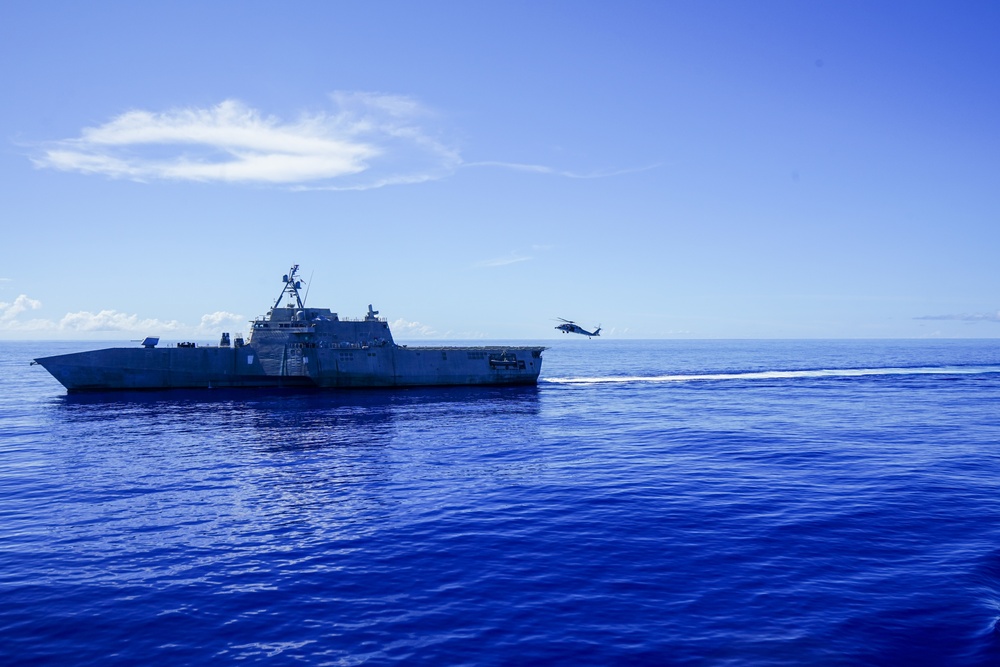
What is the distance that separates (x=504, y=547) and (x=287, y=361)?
6110cm

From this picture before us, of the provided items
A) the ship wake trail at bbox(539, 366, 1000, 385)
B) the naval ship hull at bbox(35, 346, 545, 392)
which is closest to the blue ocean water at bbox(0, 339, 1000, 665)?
the naval ship hull at bbox(35, 346, 545, 392)

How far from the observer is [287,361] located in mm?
74625

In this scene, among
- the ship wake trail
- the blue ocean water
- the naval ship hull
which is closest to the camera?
the blue ocean water

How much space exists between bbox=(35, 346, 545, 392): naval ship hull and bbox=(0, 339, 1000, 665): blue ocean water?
2881 centimetres

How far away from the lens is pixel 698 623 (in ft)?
46.2

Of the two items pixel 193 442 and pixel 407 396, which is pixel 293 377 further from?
pixel 193 442

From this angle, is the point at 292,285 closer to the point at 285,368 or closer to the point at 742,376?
the point at 285,368

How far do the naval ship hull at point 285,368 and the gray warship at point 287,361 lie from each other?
4.2 inches

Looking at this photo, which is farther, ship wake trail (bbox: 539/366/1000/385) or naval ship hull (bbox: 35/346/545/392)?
ship wake trail (bbox: 539/366/1000/385)

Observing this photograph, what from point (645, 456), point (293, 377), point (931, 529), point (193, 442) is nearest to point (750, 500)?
point (931, 529)

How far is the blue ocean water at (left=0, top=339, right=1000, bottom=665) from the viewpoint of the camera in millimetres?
13406

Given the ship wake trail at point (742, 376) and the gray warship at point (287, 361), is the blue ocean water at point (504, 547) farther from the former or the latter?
the ship wake trail at point (742, 376)

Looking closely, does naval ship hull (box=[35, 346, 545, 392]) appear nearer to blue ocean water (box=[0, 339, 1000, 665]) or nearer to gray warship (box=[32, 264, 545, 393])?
gray warship (box=[32, 264, 545, 393])

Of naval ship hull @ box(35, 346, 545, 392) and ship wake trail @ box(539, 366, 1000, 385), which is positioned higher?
naval ship hull @ box(35, 346, 545, 392)
